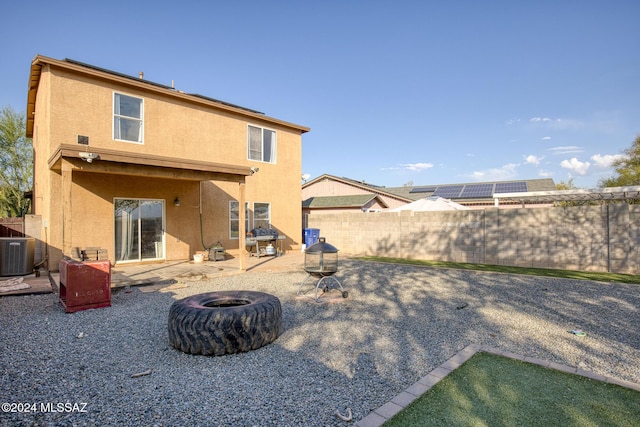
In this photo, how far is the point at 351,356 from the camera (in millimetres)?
4102

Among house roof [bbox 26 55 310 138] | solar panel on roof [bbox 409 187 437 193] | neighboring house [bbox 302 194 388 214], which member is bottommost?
neighboring house [bbox 302 194 388 214]

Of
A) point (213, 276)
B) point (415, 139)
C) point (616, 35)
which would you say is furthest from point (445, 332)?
point (415, 139)

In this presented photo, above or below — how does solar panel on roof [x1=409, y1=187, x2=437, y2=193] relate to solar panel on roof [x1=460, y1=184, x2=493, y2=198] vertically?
above

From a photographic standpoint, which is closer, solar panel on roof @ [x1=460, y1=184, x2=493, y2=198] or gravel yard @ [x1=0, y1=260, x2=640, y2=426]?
gravel yard @ [x1=0, y1=260, x2=640, y2=426]

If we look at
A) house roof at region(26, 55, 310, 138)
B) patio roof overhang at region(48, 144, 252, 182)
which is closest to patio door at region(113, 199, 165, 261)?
patio roof overhang at region(48, 144, 252, 182)

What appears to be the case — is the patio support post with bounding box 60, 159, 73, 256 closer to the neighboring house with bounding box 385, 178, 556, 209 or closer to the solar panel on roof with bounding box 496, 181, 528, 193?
the neighboring house with bounding box 385, 178, 556, 209

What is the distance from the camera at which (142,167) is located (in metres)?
8.09

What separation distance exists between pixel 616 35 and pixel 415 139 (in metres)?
13.5

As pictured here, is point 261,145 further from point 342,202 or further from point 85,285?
point 85,285

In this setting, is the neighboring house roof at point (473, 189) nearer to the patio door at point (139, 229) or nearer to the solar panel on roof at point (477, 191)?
the solar panel on roof at point (477, 191)

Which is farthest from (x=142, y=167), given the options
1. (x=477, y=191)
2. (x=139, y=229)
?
(x=477, y=191)

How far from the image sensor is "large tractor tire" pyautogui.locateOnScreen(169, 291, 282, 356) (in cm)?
409

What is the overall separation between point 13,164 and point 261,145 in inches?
816

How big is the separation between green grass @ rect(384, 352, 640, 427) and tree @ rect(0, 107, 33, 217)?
2785 centimetres
